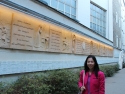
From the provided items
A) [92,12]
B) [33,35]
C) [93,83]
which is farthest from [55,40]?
[92,12]

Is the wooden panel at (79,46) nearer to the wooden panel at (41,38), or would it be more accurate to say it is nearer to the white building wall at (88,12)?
the white building wall at (88,12)

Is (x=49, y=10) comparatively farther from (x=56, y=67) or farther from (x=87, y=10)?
(x=87, y=10)

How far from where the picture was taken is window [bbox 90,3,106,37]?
63.9 ft

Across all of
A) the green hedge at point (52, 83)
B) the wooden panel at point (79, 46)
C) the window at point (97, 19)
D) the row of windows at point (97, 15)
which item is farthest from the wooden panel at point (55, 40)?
the row of windows at point (97, 15)

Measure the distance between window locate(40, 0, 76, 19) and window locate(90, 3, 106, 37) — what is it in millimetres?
4751

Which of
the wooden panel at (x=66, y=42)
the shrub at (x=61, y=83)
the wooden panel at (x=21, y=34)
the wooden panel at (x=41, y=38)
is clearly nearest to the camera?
the wooden panel at (x=21, y=34)

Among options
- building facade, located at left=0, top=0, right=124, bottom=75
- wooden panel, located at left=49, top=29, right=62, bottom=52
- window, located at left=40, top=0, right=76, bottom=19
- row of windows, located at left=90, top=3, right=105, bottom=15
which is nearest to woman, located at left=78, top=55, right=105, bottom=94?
building facade, located at left=0, top=0, right=124, bottom=75

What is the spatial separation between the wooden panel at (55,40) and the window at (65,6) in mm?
3556

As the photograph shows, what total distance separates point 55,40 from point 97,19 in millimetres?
13292

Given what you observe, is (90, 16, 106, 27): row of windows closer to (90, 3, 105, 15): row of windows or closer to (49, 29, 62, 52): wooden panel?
(90, 3, 105, 15): row of windows

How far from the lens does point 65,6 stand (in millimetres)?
13625

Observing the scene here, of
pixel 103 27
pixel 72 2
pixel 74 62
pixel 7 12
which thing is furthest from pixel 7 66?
pixel 103 27

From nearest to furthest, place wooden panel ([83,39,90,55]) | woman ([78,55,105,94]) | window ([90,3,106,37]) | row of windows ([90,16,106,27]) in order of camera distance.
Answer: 1. woman ([78,55,105,94])
2. wooden panel ([83,39,90,55])
3. row of windows ([90,16,106,27])
4. window ([90,3,106,37])

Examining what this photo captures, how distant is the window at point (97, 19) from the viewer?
1948cm
